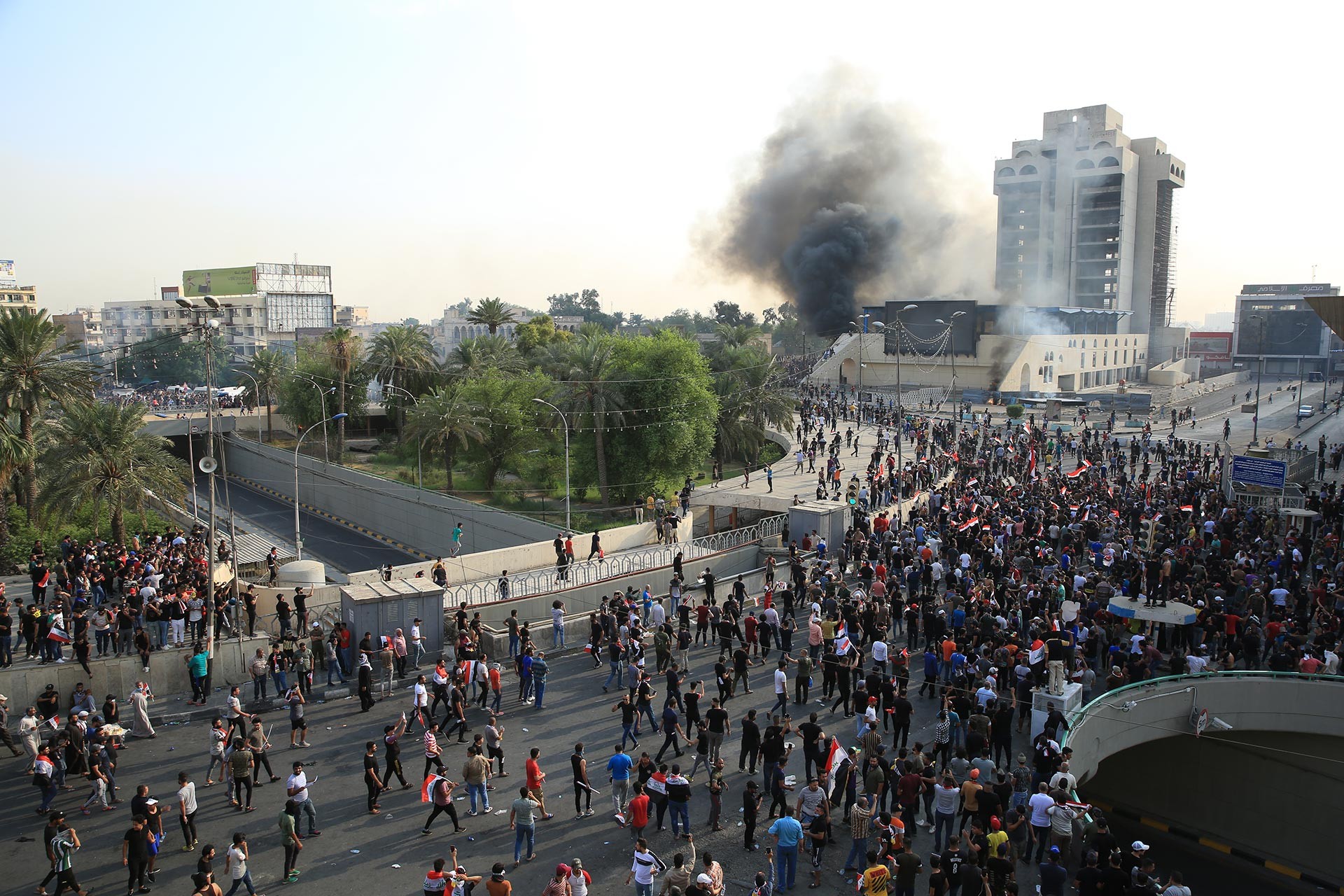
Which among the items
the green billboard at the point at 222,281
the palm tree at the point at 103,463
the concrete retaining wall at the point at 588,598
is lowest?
the concrete retaining wall at the point at 588,598

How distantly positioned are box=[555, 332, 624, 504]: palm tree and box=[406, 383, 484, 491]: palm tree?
5037 millimetres

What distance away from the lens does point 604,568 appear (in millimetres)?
24562

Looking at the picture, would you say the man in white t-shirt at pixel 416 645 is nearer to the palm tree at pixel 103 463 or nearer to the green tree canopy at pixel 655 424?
the palm tree at pixel 103 463

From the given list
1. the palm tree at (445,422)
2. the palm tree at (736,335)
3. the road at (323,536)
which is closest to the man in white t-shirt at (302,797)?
the road at (323,536)

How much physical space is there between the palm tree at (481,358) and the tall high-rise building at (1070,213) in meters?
78.5

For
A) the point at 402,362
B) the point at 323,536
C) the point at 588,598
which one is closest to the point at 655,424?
the point at 588,598

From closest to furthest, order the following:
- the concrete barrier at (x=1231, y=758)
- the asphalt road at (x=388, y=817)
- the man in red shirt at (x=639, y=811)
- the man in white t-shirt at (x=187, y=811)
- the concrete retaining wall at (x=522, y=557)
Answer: the man in red shirt at (x=639, y=811), the asphalt road at (x=388, y=817), the man in white t-shirt at (x=187, y=811), the concrete barrier at (x=1231, y=758), the concrete retaining wall at (x=522, y=557)

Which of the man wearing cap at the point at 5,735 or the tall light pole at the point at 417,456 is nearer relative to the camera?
the man wearing cap at the point at 5,735

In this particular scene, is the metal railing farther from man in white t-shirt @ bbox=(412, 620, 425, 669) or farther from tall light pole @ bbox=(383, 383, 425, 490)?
tall light pole @ bbox=(383, 383, 425, 490)

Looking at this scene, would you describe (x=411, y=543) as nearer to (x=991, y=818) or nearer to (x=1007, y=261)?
(x=991, y=818)

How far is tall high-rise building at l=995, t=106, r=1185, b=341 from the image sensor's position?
116 metres

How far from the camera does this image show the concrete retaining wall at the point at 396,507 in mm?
34344

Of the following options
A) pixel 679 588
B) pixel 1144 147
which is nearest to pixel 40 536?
pixel 679 588

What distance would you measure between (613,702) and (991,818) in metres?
7.21
